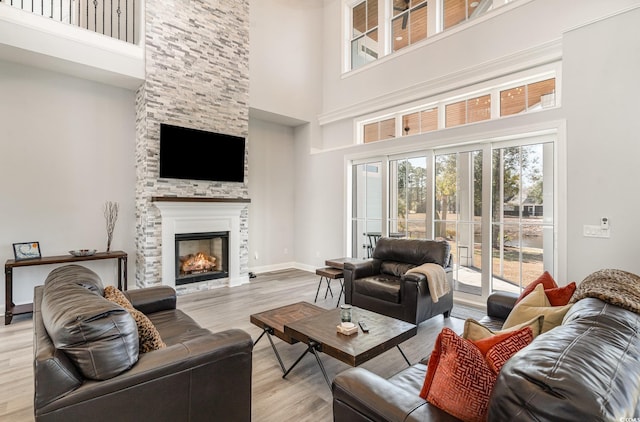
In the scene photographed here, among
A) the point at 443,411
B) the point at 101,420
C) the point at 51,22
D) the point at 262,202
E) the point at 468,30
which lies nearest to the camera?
the point at 443,411

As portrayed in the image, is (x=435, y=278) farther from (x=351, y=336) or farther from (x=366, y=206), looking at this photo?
(x=366, y=206)

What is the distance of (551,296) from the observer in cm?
207

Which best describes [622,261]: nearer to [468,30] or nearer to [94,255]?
[468,30]

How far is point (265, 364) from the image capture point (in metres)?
2.84

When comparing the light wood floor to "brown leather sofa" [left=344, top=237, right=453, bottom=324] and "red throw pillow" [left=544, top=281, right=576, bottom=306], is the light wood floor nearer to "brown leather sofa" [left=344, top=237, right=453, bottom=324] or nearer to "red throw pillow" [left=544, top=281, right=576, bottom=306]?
"brown leather sofa" [left=344, top=237, right=453, bottom=324]

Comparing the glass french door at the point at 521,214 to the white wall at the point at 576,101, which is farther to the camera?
the glass french door at the point at 521,214

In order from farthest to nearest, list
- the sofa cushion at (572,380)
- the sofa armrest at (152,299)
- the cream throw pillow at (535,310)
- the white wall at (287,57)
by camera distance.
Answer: the white wall at (287,57) → the sofa armrest at (152,299) → the cream throw pillow at (535,310) → the sofa cushion at (572,380)

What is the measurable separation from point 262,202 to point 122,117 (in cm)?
297

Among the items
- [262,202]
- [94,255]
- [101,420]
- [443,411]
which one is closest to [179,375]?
[101,420]

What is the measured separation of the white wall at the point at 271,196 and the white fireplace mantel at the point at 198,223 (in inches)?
37.2

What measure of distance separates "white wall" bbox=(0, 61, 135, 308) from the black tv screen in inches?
29.7

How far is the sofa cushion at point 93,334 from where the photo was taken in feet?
4.47

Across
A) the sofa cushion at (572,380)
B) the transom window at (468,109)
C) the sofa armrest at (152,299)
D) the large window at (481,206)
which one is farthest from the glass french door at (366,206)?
the sofa cushion at (572,380)

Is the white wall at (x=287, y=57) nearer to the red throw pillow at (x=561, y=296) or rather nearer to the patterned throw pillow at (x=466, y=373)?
the red throw pillow at (x=561, y=296)
